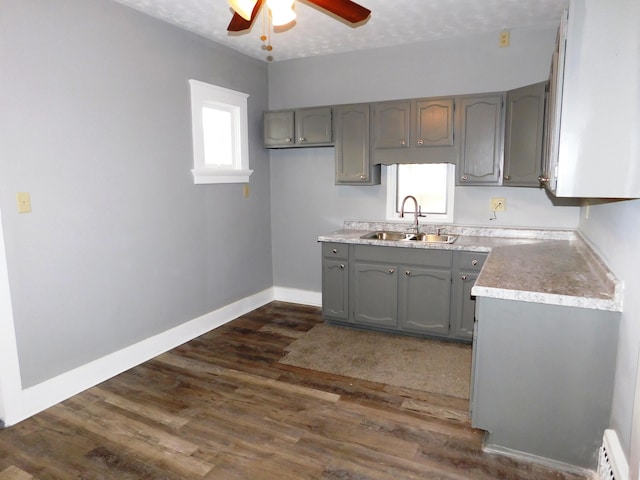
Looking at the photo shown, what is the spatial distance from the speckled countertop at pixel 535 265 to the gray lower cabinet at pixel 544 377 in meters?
0.06

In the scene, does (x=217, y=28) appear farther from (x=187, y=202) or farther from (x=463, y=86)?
(x=463, y=86)

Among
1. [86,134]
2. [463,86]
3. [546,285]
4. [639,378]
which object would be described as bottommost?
[639,378]

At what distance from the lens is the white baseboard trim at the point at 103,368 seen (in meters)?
2.52

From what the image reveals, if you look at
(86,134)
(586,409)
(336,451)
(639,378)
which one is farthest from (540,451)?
(86,134)

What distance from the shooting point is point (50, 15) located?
256 cm

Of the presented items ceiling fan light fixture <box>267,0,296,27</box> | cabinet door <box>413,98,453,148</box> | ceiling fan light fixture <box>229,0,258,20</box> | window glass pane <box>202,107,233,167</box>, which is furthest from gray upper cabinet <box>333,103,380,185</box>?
ceiling fan light fixture <box>229,0,258,20</box>

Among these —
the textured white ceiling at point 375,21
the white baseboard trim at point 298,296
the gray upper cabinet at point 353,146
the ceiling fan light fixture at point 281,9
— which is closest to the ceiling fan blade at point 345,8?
the ceiling fan light fixture at point 281,9

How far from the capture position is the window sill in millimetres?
3713

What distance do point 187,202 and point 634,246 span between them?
313 centimetres

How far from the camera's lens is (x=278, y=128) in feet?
14.3

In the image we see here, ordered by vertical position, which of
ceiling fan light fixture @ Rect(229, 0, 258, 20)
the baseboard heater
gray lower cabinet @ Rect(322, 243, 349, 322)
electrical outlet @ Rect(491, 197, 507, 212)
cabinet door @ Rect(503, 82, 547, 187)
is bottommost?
the baseboard heater

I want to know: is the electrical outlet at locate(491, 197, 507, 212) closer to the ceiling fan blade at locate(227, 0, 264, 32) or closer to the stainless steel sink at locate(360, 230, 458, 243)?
the stainless steel sink at locate(360, 230, 458, 243)

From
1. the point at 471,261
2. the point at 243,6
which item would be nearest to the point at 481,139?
the point at 471,261

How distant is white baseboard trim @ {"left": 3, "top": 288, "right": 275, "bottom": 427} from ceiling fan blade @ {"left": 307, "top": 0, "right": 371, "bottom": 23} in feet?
8.87
